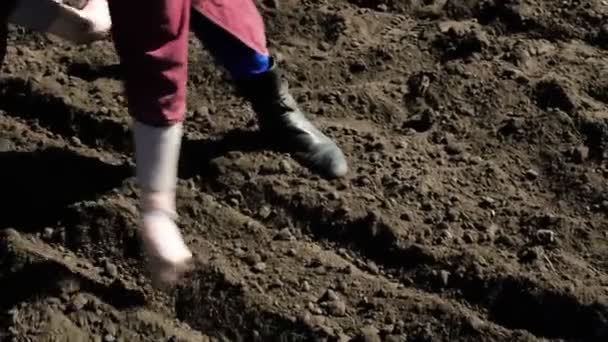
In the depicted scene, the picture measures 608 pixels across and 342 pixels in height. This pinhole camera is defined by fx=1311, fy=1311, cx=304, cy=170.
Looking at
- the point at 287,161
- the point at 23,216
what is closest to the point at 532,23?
the point at 287,161

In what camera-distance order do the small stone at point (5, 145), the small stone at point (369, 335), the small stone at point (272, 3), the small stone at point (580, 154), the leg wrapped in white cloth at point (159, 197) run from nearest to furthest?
the leg wrapped in white cloth at point (159, 197), the small stone at point (369, 335), the small stone at point (580, 154), the small stone at point (5, 145), the small stone at point (272, 3)

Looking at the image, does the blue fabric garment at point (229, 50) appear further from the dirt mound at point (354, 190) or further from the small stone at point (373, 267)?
the small stone at point (373, 267)

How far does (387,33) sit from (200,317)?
1289mm

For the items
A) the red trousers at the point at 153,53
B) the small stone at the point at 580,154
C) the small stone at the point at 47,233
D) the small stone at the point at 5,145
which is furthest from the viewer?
the small stone at the point at 5,145

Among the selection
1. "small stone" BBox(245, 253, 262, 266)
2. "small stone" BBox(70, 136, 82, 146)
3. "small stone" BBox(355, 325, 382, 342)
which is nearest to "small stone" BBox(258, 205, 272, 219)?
"small stone" BBox(245, 253, 262, 266)

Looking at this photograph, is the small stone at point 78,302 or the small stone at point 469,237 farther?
the small stone at point 469,237

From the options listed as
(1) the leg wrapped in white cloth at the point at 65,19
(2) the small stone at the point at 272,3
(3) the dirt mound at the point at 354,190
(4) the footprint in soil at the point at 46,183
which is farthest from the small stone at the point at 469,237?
(2) the small stone at the point at 272,3

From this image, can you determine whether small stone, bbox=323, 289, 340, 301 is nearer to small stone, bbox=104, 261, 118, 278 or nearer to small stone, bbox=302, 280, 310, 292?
small stone, bbox=302, 280, 310, 292

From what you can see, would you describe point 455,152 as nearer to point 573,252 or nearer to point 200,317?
point 573,252

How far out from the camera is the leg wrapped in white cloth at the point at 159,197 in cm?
304

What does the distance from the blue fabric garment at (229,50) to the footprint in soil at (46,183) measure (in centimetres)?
44

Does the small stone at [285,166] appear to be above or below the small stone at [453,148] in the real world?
below

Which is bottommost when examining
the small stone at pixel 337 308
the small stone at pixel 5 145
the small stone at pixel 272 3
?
the small stone at pixel 5 145

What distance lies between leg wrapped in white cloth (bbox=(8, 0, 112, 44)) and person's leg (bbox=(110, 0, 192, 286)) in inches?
18.9
